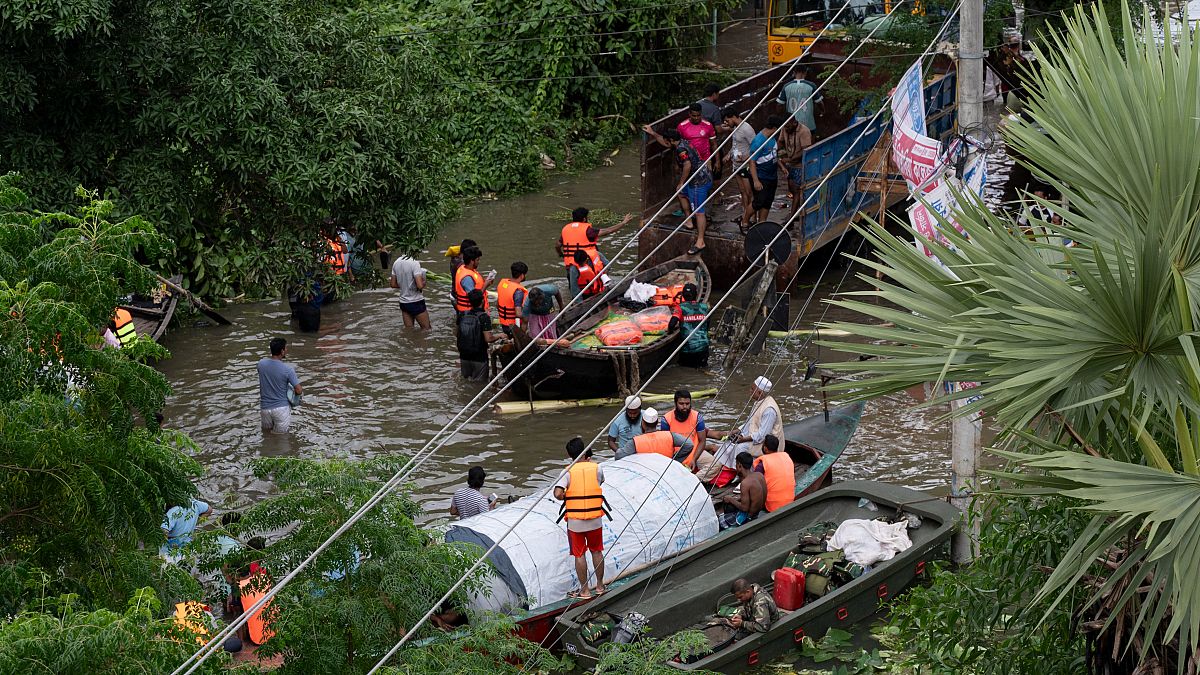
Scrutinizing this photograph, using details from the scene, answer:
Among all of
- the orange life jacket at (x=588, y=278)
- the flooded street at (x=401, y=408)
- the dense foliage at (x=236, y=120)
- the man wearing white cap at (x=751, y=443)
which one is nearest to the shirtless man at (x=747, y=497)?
the man wearing white cap at (x=751, y=443)

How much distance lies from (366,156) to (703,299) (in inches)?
272

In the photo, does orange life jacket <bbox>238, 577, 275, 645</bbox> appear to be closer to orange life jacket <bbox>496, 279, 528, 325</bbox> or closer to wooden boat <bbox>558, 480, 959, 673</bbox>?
wooden boat <bbox>558, 480, 959, 673</bbox>

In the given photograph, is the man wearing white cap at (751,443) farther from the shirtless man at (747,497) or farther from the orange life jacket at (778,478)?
the shirtless man at (747,497)

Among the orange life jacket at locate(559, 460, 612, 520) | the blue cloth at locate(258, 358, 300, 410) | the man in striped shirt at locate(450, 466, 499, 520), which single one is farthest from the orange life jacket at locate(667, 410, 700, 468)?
the blue cloth at locate(258, 358, 300, 410)

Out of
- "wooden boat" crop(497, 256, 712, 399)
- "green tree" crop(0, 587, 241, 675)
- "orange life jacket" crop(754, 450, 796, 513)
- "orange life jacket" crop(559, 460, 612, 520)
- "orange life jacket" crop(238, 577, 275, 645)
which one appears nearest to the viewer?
"green tree" crop(0, 587, 241, 675)

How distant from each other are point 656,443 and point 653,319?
430 centimetres

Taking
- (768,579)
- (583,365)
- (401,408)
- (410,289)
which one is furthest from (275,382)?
(768,579)

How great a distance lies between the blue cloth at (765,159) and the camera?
20391 millimetres

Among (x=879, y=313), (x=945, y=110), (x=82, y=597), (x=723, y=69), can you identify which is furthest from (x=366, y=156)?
(x=723, y=69)

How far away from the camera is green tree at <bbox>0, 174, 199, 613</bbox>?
736 cm

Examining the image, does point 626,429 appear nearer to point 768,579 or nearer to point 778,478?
point 778,478

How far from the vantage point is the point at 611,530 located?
1255 centimetres

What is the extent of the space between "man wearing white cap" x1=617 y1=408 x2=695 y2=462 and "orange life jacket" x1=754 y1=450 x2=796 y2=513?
102 cm

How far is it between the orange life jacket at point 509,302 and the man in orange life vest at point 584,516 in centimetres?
579
